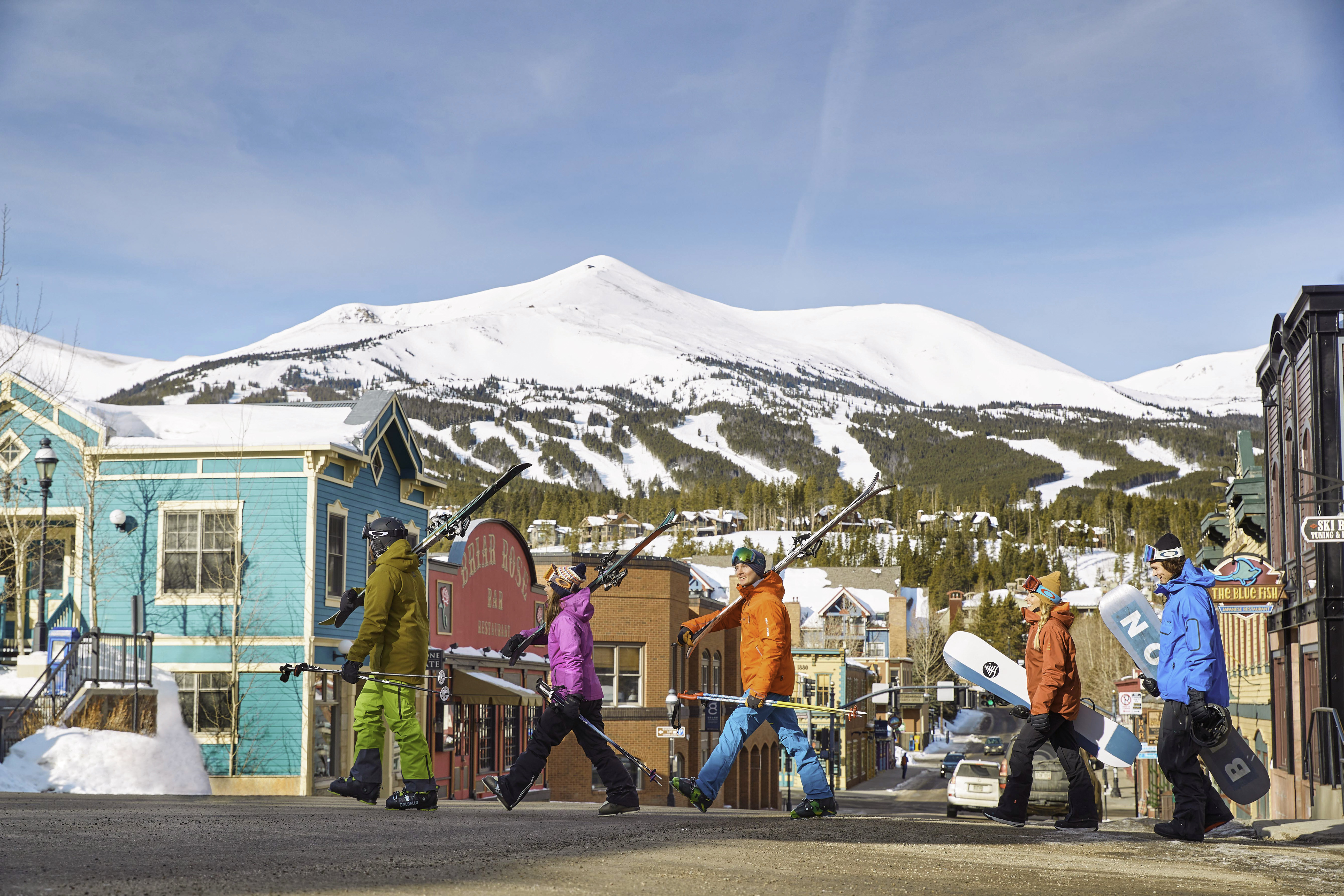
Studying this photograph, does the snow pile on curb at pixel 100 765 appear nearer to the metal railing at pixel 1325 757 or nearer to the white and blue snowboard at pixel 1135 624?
the white and blue snowboard at pixel 1135 624

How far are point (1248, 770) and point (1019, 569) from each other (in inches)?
6860

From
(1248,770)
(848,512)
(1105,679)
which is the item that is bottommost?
(1105,679)

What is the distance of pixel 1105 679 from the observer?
81938 mm

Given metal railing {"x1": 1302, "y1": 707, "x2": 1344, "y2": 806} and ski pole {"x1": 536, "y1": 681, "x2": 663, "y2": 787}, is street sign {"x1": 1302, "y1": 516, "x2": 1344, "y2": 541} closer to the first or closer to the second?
metal railing {"x1": 1302, "y1": 707, "x2": 1344, "y2": 806}

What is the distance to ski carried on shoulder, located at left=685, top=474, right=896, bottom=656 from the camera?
11.1 m

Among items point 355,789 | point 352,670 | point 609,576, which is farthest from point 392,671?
point 609,576

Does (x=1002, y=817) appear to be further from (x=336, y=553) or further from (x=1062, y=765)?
(x=336, y=553)

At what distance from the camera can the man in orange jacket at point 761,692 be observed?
9938 millimetres

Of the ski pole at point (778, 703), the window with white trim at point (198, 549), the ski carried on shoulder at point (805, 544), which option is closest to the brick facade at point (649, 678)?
the window with white trim at point (198, 549)

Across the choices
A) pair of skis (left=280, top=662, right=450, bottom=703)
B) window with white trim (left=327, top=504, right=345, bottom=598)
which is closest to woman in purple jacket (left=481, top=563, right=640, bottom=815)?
pair of skis (left=280, top=662, right=450, bottom=703)

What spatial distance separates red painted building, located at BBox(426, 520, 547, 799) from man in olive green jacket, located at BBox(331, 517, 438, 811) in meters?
14.7

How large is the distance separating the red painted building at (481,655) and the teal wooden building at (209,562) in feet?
7.15

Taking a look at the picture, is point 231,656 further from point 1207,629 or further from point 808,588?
point 808,588

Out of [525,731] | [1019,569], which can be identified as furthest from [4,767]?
[1019,569]
